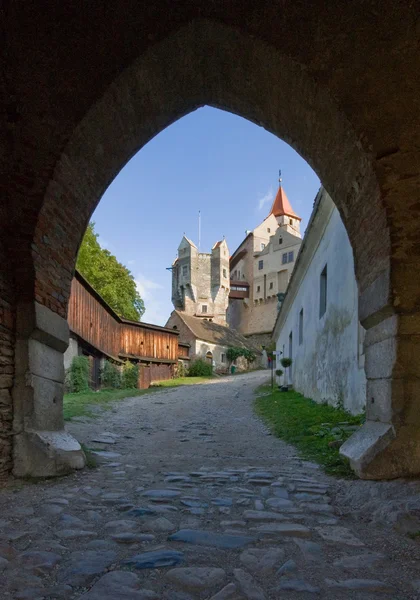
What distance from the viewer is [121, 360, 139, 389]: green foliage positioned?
19.9m

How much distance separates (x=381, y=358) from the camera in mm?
3521

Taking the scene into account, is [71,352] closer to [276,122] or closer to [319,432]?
[319,432]

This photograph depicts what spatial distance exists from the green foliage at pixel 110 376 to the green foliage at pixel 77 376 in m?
3.99

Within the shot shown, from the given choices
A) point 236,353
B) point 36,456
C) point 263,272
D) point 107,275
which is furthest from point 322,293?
point 263,272

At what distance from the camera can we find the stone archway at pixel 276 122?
3350mm

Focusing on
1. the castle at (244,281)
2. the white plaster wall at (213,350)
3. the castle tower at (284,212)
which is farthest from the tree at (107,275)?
the castle tower at (284,212)

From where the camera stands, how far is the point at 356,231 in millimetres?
4090

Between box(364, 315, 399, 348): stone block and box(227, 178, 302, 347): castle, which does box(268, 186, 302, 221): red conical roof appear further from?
box(364, 315, 399, 348): stone block

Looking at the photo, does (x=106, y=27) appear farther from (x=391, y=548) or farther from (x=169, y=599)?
(x=391, y=548)

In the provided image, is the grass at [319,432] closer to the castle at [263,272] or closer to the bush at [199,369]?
the bush at [199,369]

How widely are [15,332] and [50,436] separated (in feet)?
3.15

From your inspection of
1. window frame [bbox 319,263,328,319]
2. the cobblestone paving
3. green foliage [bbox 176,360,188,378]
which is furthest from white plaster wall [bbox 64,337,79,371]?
green foliage [bbox 176,360,188,378]

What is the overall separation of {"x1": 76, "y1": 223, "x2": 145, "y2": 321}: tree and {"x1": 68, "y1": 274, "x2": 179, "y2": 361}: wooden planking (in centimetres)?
288

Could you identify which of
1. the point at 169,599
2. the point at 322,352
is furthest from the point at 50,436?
the point at 322,352
